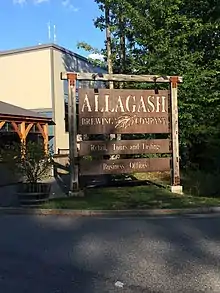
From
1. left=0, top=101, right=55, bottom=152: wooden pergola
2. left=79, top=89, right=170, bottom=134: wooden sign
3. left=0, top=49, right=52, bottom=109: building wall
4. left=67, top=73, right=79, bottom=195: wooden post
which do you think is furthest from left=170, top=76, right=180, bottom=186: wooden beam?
left=0, top=49, right=52, bottom=109: building wall

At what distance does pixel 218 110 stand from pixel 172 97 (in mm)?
6825

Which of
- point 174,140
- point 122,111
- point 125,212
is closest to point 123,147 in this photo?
point 122,111

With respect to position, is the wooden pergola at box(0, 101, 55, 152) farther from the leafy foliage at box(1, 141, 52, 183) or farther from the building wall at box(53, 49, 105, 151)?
the leafy foliage at box(1, 141, 52, 183)

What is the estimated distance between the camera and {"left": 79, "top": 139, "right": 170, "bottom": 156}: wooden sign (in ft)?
46.5

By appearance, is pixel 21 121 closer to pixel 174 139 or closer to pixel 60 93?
pixel 60 93

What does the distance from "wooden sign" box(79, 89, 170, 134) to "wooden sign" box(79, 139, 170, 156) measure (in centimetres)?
35

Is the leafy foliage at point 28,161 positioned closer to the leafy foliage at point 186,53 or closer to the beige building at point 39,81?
the leafy foliage at point 186,53

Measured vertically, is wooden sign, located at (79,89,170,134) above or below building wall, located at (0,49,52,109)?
below

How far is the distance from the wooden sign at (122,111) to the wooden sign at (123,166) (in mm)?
948

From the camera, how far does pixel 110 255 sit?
6719 millimetres

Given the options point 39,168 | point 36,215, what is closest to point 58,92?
point 39,168

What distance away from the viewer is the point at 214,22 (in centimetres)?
2242

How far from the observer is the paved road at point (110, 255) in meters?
5.30

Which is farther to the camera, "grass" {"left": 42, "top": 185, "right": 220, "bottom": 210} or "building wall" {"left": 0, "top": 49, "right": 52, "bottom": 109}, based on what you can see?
"building wall" {"left": 0, "top": 49, "right": 52, "bottom": 109}
